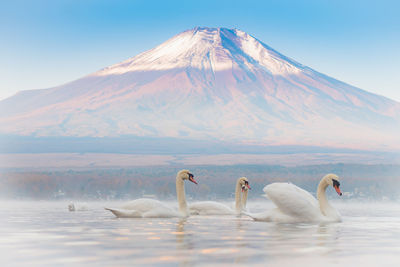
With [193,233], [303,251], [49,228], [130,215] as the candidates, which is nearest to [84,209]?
[130,215]

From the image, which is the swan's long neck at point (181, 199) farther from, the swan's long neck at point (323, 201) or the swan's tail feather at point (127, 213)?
the swan's long neck at point (323, 201)

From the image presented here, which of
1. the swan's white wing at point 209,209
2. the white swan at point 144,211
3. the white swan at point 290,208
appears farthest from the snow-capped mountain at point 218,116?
the white swan at point 290,208

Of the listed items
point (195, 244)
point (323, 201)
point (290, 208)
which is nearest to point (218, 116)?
point (323, 201)

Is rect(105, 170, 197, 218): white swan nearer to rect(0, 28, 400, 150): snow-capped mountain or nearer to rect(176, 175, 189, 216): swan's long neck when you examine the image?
rect(176, 175, 189, 216): swan's long neck

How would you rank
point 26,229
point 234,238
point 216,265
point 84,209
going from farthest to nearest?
point 84,209 < point 26,229 < point 234,238 < point 216,265

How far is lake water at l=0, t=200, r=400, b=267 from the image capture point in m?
12.6

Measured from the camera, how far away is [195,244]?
1516cm

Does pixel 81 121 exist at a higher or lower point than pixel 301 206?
higher

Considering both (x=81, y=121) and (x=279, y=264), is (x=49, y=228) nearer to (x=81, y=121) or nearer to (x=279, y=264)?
(x=279, y=264)

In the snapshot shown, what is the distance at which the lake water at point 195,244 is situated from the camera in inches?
497

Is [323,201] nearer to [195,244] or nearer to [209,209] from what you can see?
[209,209]

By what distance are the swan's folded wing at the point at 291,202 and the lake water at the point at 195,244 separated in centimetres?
64

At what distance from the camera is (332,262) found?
1262 centimetres

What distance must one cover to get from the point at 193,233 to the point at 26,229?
4.51 metres
